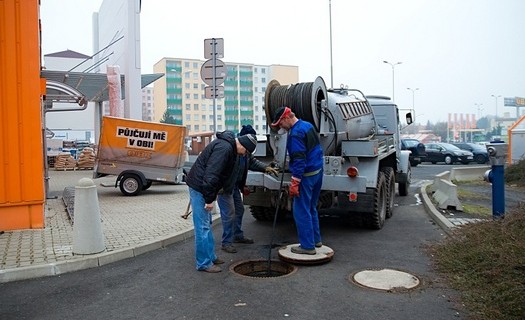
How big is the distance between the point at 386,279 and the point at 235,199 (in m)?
2.94

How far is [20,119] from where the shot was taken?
Answer: 7648 millimetres

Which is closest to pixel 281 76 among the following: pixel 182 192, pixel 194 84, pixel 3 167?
pixel 194 84

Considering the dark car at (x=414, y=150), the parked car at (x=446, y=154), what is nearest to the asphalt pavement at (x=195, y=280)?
the dark car at (x=414, y=150)

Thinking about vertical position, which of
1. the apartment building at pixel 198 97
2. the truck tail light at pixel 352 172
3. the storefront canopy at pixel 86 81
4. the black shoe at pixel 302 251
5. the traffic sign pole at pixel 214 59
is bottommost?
the black shoe at pixel 302 251

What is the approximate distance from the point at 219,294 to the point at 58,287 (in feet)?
6.14

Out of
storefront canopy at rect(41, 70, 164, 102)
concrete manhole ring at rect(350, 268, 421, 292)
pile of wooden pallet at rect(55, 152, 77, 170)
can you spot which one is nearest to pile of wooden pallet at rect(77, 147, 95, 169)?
pile of wooden pallet at rect(55, 152, 77, 170)

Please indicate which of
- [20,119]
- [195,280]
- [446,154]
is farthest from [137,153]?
[446,154]

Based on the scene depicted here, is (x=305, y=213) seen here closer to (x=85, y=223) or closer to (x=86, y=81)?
(x=85, y=223)

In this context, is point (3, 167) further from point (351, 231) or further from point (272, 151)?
point (351, 231)

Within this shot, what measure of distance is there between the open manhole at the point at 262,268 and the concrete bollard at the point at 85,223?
192 centimetres

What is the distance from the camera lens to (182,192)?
13.7m

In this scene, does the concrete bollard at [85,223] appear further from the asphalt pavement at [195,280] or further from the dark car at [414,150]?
the dark car at [414,150]

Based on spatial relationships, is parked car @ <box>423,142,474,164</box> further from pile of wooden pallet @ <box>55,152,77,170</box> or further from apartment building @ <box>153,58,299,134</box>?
apartment building @ <box>153,58,299,134</box>

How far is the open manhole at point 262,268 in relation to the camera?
574cm
